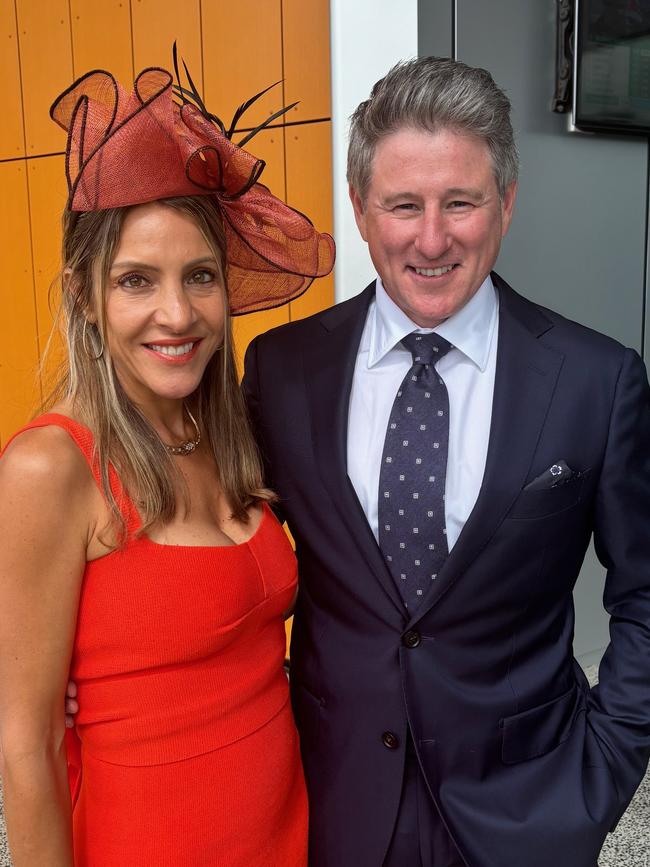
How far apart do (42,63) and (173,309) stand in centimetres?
285

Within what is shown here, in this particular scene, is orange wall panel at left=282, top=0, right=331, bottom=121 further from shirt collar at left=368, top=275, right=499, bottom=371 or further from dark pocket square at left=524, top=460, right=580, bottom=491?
dark pocket square at left=524, top=460, right=580, bottom=491

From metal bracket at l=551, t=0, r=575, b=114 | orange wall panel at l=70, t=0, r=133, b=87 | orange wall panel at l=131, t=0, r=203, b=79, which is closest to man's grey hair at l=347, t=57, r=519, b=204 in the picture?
metal bracket at l=551, t=0, r=575, b=114

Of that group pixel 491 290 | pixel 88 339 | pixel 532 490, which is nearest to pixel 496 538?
A: pixel 532 490

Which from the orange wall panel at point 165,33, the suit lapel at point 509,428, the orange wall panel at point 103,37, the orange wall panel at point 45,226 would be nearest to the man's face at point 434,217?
the suit lapel at point 509,428

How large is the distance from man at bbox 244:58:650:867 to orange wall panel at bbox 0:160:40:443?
9.01ft

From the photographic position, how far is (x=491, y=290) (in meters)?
1.54

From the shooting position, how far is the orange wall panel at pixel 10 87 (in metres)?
3.71

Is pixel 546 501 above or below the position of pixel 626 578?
above

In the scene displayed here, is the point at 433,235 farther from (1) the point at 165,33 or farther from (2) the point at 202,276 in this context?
(1) the point at 165,33

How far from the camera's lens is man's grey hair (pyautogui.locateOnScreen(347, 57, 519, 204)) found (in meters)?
1.40

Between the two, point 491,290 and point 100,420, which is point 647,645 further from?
point 100,420

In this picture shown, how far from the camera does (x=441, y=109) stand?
1398mm

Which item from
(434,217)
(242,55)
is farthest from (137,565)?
(242,55)

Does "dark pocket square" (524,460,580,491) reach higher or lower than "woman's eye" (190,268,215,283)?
lower
